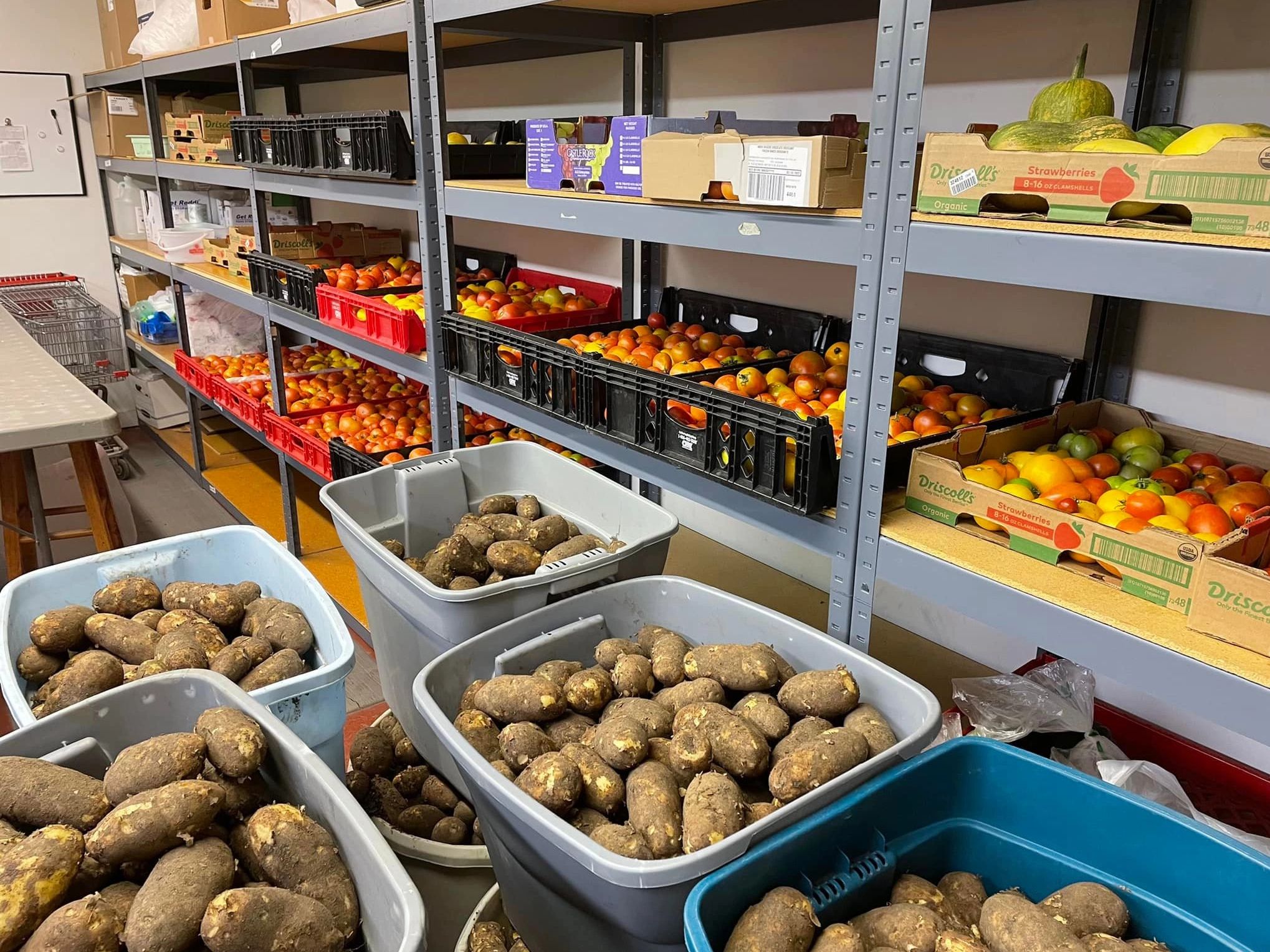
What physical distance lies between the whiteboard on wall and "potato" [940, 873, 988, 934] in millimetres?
6602

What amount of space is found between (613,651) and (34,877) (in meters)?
0.86

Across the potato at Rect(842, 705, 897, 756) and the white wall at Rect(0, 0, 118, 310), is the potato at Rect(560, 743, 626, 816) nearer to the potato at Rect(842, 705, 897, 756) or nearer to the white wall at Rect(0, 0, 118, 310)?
the potato at Rect(842, 705, 897, 756)

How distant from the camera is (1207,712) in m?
1.10

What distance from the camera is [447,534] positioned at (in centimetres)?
227

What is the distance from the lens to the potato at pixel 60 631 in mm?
1551

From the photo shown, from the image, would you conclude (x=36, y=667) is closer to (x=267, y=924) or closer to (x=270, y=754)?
(x=270, y=754)

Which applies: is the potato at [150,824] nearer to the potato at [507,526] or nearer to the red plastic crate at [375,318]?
the potato at [507,526]

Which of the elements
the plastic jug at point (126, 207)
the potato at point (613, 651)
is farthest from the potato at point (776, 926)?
the plastic jug at point (126, 207)

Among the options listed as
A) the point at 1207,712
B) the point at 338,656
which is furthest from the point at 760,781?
the point at 338,656

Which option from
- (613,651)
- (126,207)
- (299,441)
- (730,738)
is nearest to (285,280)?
(299,441)

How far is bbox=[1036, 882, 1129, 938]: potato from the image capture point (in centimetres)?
109

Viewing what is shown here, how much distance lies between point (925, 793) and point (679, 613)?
0.59m

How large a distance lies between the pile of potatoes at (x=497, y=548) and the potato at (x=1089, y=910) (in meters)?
0.99

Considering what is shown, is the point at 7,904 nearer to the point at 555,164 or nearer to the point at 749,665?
the point at 749,665
